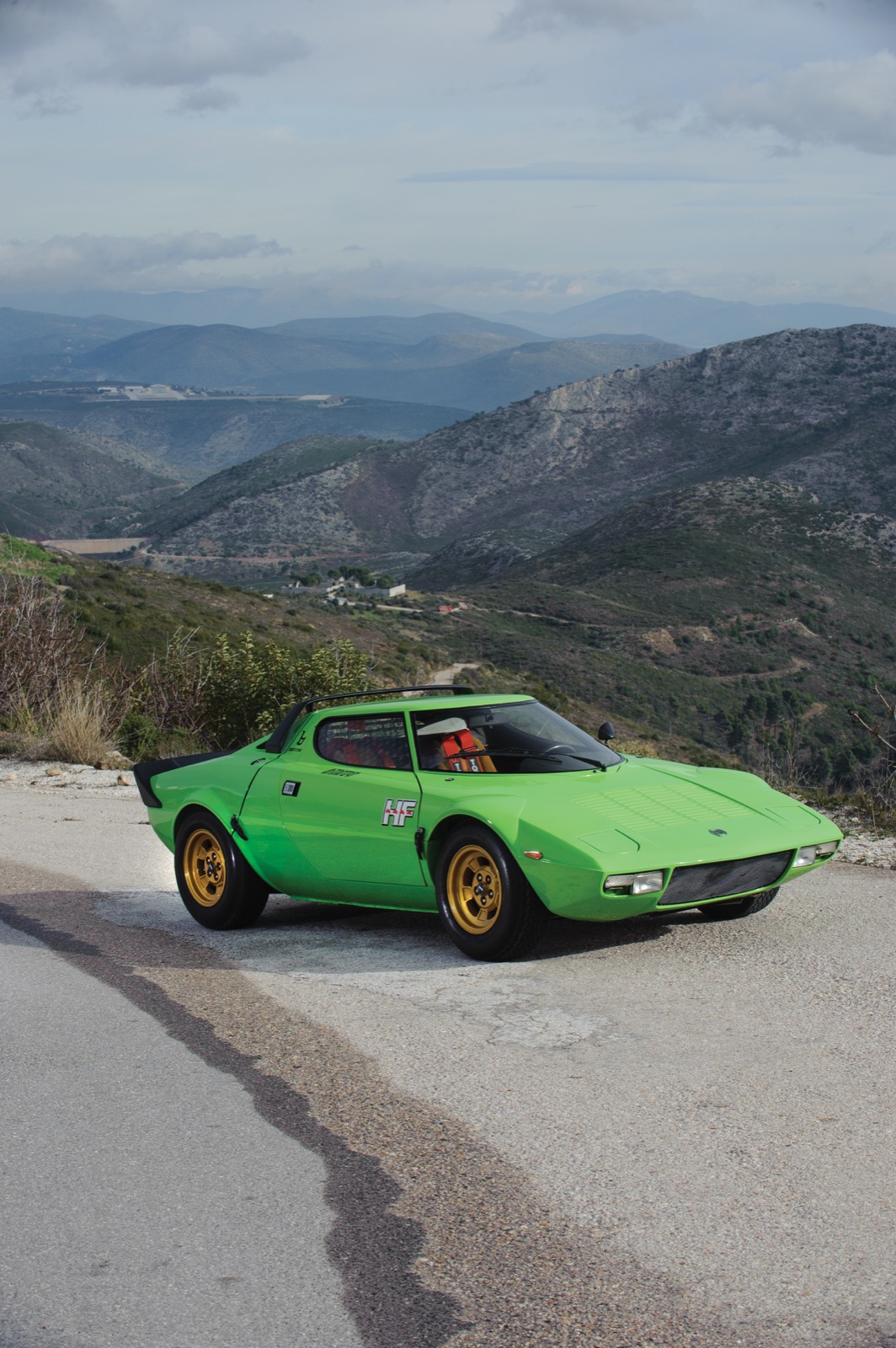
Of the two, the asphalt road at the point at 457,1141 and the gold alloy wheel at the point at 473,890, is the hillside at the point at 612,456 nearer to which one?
the gold alloy wheel at the point at 473,890

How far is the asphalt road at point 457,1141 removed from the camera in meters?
3.21

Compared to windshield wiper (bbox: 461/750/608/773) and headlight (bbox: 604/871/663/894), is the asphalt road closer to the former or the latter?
headlight (bbox: 604/871/663/894)

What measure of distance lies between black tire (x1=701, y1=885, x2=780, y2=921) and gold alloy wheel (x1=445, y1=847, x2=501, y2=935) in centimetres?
139

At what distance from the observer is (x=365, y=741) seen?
7.37m

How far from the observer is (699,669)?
68.6 meters

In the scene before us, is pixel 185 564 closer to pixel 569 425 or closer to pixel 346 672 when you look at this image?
pixel 569 425

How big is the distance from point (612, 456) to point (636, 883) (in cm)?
15539

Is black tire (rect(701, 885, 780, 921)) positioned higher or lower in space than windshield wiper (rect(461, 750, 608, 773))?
lower

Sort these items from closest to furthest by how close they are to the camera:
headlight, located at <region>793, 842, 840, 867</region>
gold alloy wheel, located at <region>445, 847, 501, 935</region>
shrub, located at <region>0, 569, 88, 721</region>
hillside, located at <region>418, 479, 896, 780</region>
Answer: gold alloy wheel, located at <region>445, 847, 501, 935</region> < headlight, located at <region>793, 842, 840, 867</region> < shrub, located at <region>0, 569, 88, 721</region> < hillside, located at <region>418, 479, 896, 780</region>

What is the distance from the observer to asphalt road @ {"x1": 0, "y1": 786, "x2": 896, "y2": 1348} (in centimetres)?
321

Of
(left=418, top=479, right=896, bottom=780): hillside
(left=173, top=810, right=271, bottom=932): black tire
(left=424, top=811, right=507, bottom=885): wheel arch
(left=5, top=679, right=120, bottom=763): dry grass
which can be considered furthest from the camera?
(left=418, top=479, right=896, bottom=780): hillside

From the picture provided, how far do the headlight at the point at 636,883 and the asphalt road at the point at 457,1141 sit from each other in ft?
1.32

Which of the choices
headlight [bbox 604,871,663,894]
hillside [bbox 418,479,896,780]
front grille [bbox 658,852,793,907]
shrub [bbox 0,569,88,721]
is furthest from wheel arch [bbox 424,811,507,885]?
hillside [bbox 418,479,896,780]

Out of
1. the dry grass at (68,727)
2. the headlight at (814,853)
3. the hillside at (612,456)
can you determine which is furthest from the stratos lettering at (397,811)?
the hillside at (612,456)
